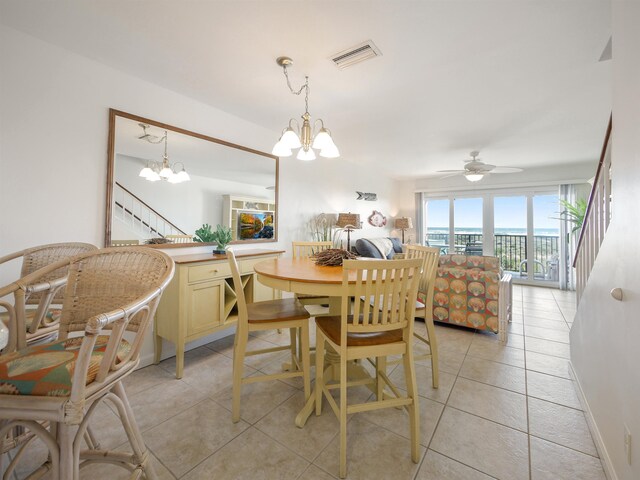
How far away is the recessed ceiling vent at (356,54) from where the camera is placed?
183 cm

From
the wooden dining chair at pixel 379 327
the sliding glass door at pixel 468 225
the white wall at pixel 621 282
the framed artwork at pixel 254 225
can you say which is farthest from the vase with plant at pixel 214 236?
the sliding glass door at pixel 468 225

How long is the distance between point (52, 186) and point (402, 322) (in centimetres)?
237

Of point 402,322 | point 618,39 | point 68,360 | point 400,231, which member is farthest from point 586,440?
point 400,231

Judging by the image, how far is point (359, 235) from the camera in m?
5.50

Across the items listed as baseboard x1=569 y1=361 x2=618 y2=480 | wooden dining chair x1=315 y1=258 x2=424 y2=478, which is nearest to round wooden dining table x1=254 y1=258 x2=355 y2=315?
wooden dining chair x1=315 y1=258 x2=424 y2=478

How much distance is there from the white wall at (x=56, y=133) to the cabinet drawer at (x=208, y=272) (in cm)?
69

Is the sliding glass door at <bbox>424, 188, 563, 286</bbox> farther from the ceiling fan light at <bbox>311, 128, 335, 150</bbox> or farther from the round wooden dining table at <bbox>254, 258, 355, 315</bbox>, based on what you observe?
the round wooden dining table at <bbox>254, 258, 355, 315</bbox>

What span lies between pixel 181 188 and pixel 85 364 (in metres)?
2.04

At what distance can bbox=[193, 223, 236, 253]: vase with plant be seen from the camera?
2527mm

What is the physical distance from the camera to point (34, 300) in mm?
1538

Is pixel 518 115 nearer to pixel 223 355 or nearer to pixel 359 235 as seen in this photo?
pixel 359 235

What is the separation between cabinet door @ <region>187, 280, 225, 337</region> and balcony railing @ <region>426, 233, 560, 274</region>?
5.26 meters

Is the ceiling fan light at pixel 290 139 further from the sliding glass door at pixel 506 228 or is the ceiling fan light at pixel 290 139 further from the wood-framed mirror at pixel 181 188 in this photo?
the sliding glass door at pixel 506 228

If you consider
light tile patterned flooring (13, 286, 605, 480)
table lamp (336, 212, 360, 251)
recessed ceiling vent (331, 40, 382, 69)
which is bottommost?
light tile patterned flooring (13, 286, 605, 480)
